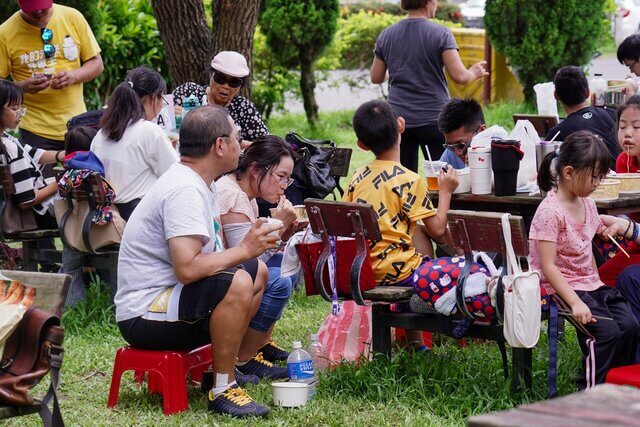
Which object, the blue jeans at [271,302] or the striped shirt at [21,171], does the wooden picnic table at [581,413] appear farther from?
the striped shirt at [21,171]

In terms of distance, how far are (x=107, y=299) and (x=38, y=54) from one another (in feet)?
6.41

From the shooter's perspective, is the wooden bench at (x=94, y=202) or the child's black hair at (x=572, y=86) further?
the child's black hair at (x=572, y=86)

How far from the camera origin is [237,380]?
5.35 metres

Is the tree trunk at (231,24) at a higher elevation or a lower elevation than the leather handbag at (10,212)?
higher

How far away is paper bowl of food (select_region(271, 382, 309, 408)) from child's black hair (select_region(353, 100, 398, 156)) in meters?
1.21

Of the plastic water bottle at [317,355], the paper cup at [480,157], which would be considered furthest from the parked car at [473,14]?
the plastic water bottle at [317,355]

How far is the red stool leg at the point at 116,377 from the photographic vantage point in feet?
16.4

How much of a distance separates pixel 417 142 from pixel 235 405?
10.7 feet

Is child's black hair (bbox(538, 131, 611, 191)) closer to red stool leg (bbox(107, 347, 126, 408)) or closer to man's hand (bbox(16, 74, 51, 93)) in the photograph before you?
red stool leg (bbox(107, 347, 126, 408))

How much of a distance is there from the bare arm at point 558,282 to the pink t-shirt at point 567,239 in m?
0.04

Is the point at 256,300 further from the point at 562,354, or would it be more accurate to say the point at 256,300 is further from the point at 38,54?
the point at 38,54

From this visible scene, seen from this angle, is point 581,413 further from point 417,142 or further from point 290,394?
point 417,142

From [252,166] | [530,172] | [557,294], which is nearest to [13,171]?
[252,166]

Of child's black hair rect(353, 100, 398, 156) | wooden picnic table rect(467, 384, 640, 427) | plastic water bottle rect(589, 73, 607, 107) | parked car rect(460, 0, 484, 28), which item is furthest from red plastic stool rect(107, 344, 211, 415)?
parked car rect(460, 0, 484, 28)
